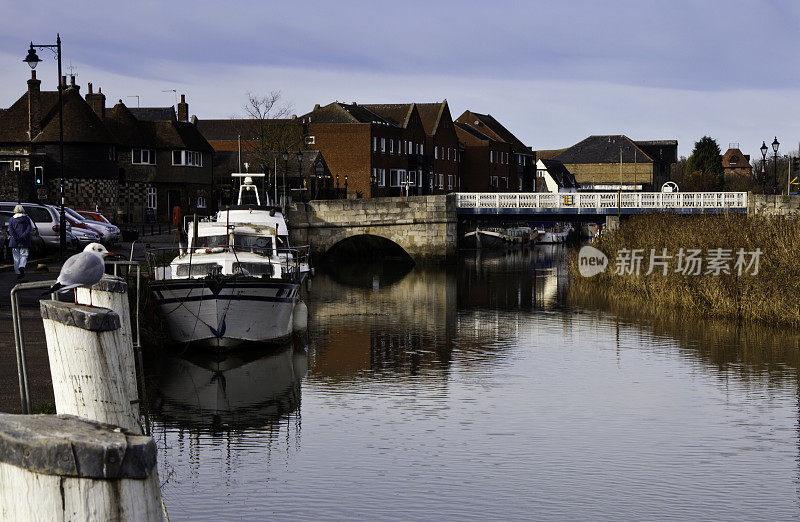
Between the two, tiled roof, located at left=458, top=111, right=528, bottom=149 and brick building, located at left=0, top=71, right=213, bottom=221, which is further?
tiled roof, located at left=458, top=111, right=528, bottom=149

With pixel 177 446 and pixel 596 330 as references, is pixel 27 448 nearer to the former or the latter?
pixel 177 446

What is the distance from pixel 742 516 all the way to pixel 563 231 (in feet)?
271

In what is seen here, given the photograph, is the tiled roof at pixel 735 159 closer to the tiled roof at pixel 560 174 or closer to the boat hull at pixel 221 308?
the tiled roof at pixel 560 174

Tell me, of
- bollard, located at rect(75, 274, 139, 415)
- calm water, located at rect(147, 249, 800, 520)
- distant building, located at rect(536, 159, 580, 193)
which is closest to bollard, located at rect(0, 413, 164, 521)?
bollard, located at rect(75, 274, 139, 415)

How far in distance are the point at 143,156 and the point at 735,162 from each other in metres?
142

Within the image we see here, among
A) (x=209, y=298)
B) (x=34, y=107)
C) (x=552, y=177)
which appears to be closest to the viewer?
(x=209, y=298)

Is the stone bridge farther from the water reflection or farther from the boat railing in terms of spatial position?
the water reflection

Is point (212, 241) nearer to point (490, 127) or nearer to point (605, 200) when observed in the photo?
point (605, 200)

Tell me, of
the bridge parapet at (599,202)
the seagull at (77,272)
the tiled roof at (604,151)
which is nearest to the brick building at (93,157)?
the bridge parapet at (599,202)

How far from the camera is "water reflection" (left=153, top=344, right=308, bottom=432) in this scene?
16391 mm

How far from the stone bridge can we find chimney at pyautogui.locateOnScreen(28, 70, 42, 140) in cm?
1663

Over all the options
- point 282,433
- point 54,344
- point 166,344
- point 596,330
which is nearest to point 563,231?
point 596,330

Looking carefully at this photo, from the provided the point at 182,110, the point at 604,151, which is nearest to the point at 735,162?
the point at 604,151

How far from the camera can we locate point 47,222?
119 ft
